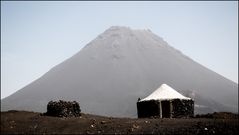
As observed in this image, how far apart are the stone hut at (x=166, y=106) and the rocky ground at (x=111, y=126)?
24.5 feet

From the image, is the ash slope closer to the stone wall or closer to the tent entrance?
the tent entrance

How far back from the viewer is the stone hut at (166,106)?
28833mm

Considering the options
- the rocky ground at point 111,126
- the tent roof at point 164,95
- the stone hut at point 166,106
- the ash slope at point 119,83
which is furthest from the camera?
the ash slope at point 119,83

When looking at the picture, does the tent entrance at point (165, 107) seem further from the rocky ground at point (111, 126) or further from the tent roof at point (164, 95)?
the rocky ground at point (111, 126)

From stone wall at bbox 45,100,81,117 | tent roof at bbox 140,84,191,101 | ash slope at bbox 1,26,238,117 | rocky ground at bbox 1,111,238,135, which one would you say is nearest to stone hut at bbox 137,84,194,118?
tent roof at bbox 140,84,191,101

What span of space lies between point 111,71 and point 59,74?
28.4 meters

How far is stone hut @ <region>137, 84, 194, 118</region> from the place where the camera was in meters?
28.8

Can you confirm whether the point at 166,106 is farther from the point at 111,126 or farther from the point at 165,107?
the point at 111,126

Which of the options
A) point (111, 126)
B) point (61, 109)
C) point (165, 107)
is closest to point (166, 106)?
point (165, 107)

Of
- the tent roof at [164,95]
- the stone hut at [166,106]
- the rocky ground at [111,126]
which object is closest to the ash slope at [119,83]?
the tent roof at [164,95]

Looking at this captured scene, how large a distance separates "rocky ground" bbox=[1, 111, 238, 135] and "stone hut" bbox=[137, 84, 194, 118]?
7453mm

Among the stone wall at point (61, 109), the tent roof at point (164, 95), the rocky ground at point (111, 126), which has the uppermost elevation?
the tent roof at point (164, 95)

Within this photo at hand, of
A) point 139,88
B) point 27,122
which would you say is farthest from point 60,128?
point 139,88

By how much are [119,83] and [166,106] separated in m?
130
